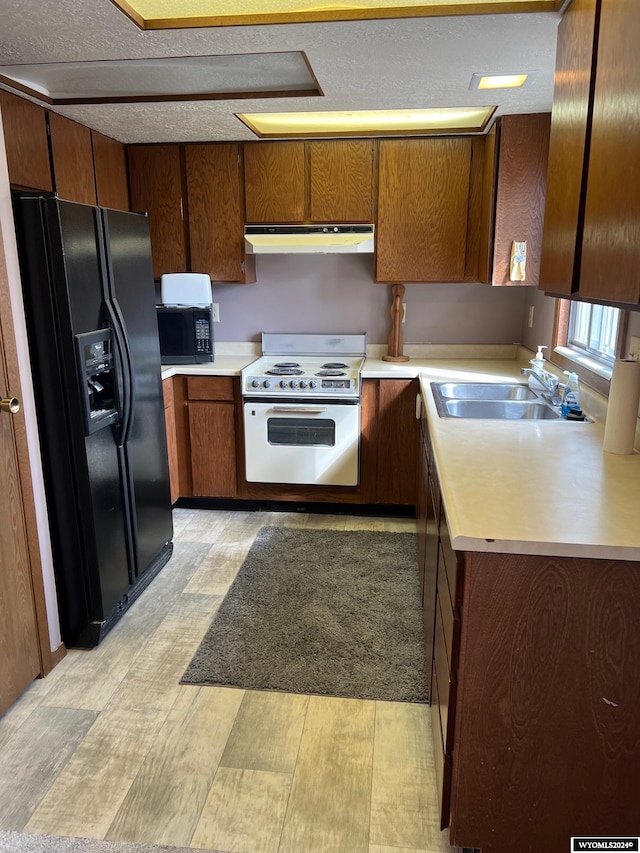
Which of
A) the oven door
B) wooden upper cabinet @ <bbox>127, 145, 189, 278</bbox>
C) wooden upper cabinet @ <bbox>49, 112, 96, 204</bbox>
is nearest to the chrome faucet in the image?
the oven door

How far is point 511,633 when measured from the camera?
135 centimetres

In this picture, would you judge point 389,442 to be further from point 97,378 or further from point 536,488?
point 536,488

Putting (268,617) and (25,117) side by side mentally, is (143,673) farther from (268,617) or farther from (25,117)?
(25,117)

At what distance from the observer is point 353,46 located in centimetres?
202

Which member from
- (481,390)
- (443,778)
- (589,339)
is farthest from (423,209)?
(443,778)

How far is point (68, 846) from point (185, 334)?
→ 8.70 ft

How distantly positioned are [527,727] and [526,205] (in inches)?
96.2

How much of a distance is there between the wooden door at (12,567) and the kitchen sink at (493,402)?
5.13 ft

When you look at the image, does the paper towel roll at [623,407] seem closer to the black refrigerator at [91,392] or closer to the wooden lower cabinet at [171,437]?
the black refrigerator at [91,392]

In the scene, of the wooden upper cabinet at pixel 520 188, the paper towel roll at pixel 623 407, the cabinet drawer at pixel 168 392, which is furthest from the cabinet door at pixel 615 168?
the cabinet drawer at pixel 168 392

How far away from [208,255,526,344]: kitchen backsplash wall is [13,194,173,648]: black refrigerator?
1.26 metres

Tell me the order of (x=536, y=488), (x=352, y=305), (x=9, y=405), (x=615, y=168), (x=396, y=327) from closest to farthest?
(x=615, y=168), (x=536, y=488), (x=9, y=405), (x=396, y=327), (x=352, y=305)

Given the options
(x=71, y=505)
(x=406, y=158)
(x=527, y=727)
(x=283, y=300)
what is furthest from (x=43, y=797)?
(x=406, y=158)

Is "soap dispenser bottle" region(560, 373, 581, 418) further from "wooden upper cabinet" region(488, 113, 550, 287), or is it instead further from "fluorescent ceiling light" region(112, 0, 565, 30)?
"fluorescent ceiling light" region(112, 0, 565, 30)
